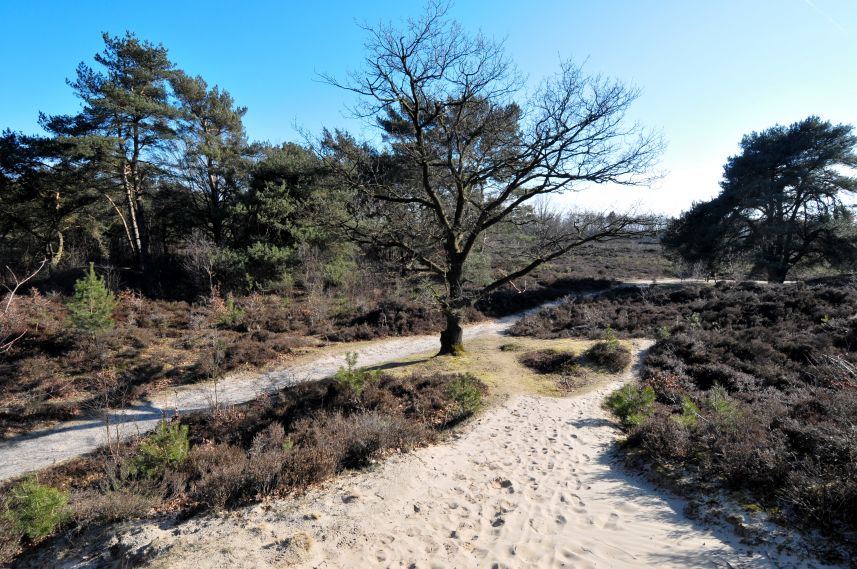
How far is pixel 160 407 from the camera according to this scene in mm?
10148

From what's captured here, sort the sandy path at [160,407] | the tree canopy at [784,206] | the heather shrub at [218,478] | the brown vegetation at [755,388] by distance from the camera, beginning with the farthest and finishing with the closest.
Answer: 1. the tree canopy at [784,206]
2. the sandy path at [160,407]
3. the heather shrub at [218,478]
4. the brown vegetation at [755,388]

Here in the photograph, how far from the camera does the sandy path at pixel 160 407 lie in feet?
26.1

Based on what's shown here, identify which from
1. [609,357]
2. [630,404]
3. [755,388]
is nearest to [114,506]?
[630,404]

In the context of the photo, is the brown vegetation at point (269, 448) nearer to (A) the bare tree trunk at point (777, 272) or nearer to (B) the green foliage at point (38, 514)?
(B) the green foliage at point (38, 514)

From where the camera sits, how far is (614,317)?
1752cm

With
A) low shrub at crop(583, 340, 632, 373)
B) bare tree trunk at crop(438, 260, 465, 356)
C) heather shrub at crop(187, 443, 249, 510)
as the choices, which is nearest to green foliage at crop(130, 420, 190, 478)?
heather shrub at crop(187, 443, 249, 510)

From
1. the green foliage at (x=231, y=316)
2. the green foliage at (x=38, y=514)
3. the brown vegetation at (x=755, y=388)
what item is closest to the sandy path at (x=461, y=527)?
the green foliage at (x=38, y=514)

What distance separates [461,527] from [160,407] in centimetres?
922

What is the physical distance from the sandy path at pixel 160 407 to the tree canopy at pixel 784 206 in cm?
1960

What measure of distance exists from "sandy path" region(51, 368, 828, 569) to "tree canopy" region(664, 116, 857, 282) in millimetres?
22338

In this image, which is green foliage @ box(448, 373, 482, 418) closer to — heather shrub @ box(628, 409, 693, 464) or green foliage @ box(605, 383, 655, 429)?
green foliage @ box(605, 383, 655, 429)

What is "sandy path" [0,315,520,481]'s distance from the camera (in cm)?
795

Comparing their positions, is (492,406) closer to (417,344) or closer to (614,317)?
(417,344)

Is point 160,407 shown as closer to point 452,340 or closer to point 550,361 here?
point 452,340
